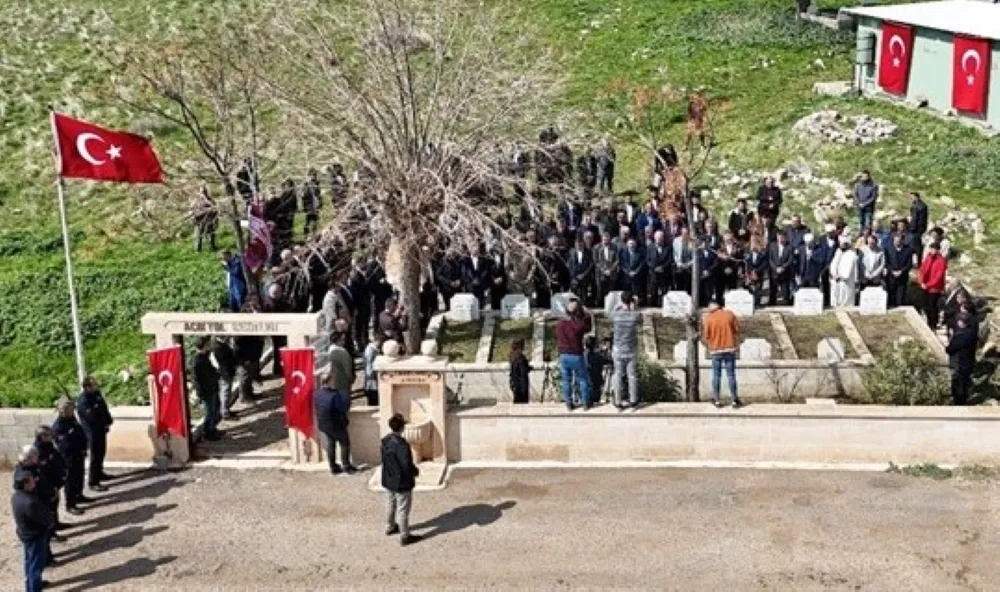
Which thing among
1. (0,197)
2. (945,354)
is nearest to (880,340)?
(945,354)

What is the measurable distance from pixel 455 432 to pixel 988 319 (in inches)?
379

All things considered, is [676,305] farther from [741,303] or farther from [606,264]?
[606,264]

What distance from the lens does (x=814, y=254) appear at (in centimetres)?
2092

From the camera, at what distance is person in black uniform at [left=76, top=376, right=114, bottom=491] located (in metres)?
16.1

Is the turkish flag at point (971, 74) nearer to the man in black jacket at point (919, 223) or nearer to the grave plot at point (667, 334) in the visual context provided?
the man in black jacket at point (919, 223)

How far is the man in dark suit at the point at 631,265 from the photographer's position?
20766 mm

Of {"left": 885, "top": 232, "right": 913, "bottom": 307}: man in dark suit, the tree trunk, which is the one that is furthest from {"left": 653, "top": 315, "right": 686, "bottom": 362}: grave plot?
the tree trunk

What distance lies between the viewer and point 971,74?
28.4 m

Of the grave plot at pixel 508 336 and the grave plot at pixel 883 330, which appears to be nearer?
the grave plot at pixel 883 330

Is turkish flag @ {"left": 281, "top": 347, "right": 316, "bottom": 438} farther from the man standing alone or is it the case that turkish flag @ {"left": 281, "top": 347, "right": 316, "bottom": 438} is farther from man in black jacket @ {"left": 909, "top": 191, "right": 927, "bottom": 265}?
man in black jacket @ {"left": 909, "top": 191, "right": 927, "bottom": 265}

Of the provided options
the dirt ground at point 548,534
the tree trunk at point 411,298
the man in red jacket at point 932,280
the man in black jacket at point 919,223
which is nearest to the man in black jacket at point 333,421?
the dirt ground at point 548,534

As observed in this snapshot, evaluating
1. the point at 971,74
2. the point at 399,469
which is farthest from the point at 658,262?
the point at 971,74

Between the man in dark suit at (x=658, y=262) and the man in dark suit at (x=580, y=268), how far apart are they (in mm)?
939

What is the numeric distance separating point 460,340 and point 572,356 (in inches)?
147
